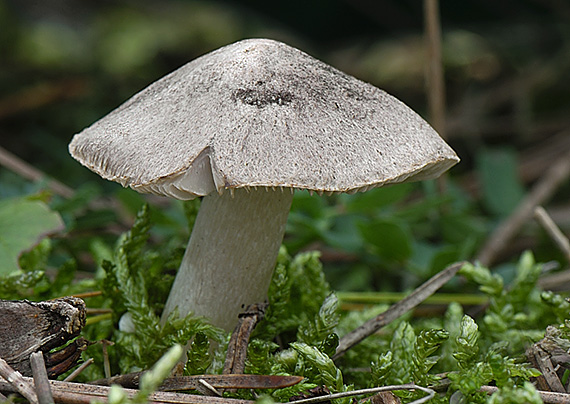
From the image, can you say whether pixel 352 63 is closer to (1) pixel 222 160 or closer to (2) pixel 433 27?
(2) pixel 433 27

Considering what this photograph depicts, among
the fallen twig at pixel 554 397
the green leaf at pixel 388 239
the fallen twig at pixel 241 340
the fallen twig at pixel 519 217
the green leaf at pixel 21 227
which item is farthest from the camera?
the fallen twig at pixel 519 217

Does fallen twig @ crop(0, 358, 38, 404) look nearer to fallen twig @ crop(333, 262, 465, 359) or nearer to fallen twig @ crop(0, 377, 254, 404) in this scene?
fallen twig @ crop(0, 377, 254, 404)

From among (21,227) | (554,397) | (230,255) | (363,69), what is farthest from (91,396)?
(363,69)

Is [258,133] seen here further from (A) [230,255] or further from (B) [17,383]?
(B) [17,383]

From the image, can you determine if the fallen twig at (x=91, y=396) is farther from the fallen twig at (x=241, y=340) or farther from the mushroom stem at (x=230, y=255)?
the mushroom stem at (x=230, y=255)

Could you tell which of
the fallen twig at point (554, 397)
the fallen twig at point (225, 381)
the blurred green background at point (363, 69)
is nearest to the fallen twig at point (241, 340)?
the fallen twig at point (225, 381)

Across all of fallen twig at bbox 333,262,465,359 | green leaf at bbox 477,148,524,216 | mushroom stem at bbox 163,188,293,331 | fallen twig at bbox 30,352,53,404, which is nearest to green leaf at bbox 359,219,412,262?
fallen twig at bbox 333,262,465,359
